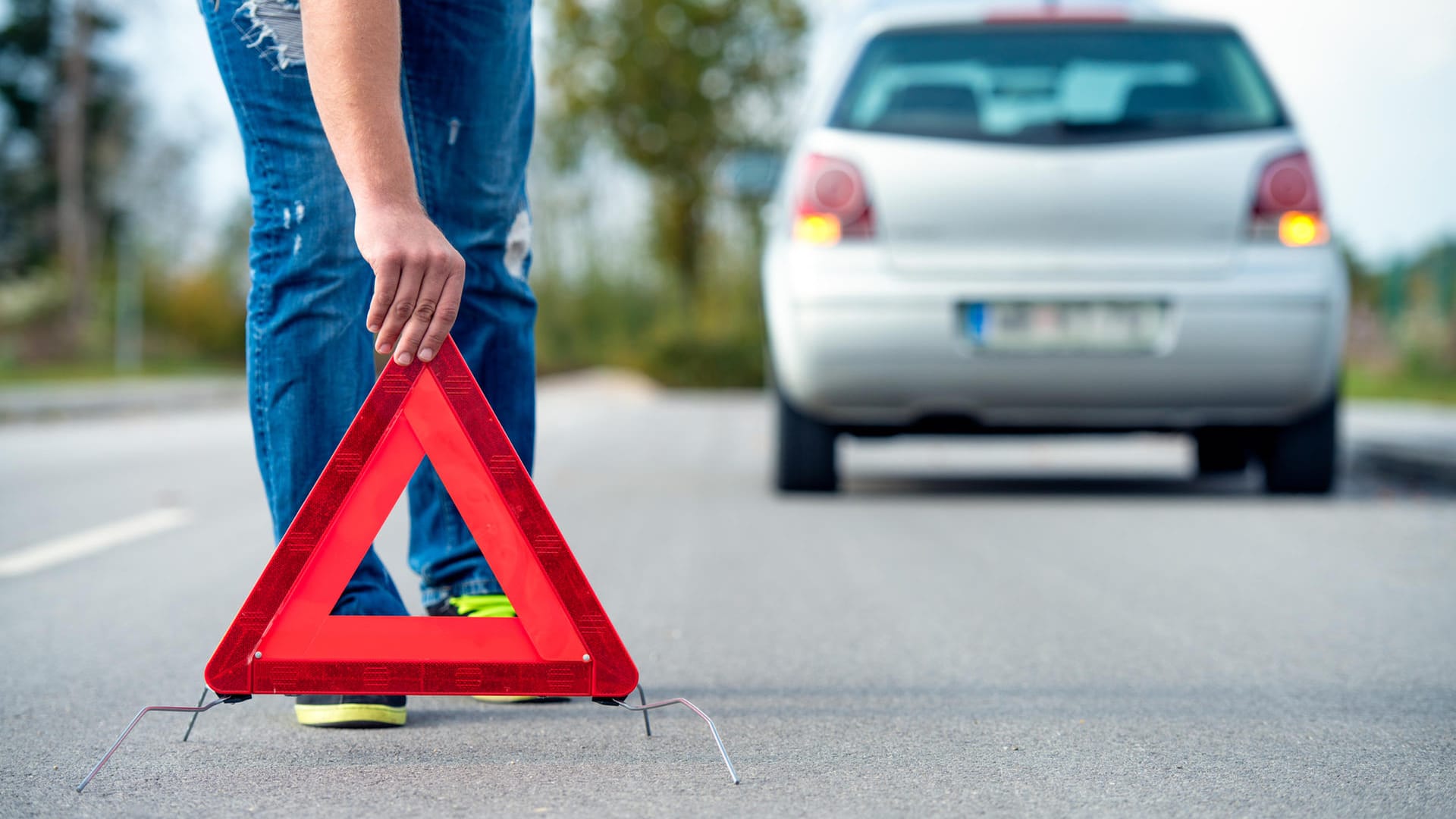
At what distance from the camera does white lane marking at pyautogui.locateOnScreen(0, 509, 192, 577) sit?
4.48 meters

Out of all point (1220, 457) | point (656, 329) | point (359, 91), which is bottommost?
point (656, 329)

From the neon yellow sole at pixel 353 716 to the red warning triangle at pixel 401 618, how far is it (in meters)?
0.25

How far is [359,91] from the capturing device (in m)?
2.29

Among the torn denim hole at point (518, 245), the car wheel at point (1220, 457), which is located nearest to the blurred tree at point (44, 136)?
the car wheel at point (1220, 457)

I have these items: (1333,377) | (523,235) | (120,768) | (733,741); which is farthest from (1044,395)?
(120,768)

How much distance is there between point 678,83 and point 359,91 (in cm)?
2840

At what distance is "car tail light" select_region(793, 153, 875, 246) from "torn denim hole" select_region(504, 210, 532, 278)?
2914 millimetres

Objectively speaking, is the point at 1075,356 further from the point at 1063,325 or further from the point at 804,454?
the point at 804,454

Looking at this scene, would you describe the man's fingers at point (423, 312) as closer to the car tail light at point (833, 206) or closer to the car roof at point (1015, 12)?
the car tail light at point (833, 206)

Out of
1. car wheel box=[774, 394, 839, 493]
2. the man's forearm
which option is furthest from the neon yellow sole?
car wheel box=[774, 394, 839, 493]

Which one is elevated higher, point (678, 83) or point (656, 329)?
point (678, 83)

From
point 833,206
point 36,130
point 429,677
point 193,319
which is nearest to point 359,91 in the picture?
point 429,677

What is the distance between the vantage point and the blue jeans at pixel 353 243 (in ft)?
8.30

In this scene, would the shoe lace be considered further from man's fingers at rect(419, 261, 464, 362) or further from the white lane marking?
the white lane marking
